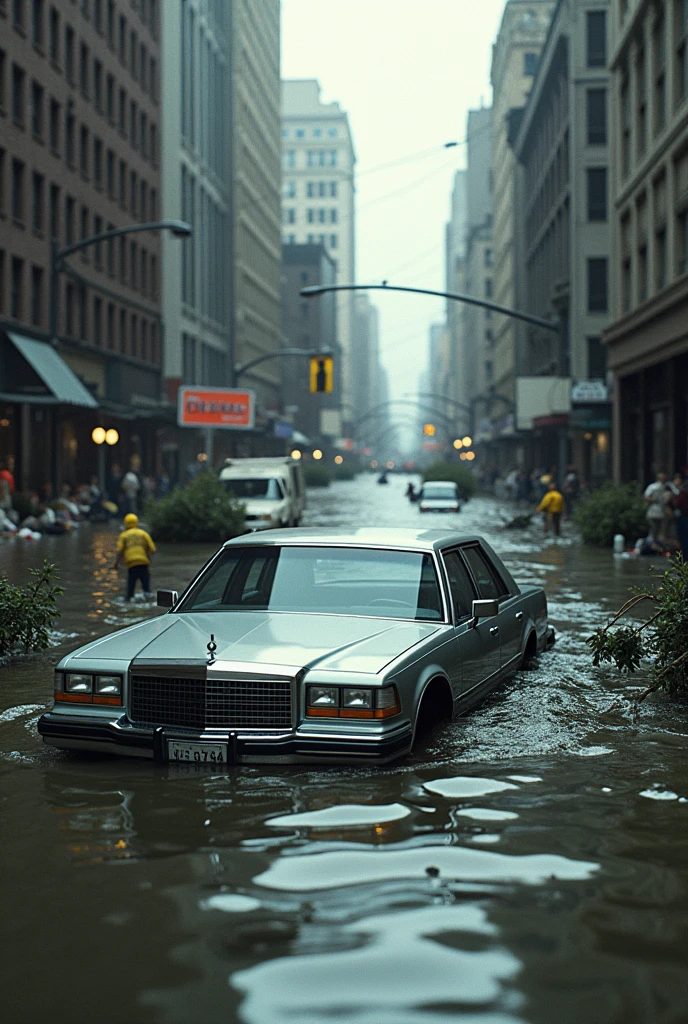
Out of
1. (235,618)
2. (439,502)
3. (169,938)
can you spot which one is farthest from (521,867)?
(439,502)

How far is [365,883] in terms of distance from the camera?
17.0ft

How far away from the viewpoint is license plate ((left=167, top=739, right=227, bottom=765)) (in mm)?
6738

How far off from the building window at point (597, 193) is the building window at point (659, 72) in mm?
24623

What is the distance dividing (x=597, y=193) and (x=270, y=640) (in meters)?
53.5

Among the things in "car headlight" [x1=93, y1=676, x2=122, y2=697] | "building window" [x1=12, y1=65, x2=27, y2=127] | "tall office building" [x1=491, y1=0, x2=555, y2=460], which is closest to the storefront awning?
"building window" [x1=12, y1=65, x2=27, y2=127]

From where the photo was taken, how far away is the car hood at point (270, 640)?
694 cm

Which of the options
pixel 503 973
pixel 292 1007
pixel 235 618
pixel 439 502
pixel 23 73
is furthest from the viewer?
pixel 439 502

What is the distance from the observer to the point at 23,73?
3947cm

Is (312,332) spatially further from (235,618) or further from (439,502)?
(235,618)

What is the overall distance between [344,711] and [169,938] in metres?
2.31

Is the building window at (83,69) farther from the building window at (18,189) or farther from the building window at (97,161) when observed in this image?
the building window at (18,189)

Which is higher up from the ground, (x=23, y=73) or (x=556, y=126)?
(x=556, y=126)

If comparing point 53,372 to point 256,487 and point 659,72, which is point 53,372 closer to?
point 256,487

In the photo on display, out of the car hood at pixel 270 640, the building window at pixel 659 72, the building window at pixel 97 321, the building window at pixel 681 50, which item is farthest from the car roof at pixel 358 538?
the building window at pixel 97 321
